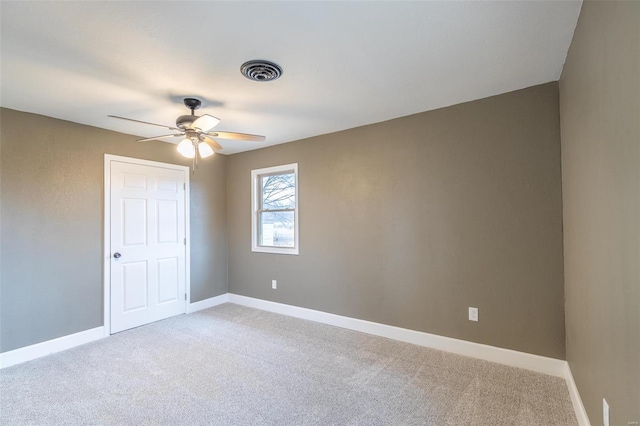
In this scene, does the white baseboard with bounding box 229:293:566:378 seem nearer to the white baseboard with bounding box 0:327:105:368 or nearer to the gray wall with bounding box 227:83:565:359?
the gray wall with bounding box 227:83:565:359

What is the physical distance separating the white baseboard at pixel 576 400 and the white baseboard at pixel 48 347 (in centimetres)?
444

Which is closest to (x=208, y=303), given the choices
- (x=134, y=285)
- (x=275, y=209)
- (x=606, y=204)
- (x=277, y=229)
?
(x=134, y=285)

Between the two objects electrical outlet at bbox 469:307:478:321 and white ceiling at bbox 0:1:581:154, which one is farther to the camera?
electrical outlet at bbox 469:307:478:321

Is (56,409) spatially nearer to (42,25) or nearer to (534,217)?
(42,25)

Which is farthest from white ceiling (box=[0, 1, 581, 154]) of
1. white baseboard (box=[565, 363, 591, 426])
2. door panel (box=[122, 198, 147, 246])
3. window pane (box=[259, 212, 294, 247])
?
white baseboard (box=[565, 363, 591, 426])

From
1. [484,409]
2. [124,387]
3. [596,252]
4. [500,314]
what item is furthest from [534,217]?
[124,387]

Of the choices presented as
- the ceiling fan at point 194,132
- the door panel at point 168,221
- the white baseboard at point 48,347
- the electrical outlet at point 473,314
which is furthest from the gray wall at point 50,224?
the electrical outlet at point 473,314

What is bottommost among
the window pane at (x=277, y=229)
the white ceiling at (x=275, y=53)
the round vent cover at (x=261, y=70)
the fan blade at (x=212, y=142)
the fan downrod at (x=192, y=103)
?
the window pane at (x=277, y=229)

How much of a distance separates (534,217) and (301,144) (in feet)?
9.22

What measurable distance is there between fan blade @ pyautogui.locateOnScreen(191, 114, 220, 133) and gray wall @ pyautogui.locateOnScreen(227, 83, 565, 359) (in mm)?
1697

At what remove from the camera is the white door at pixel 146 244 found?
3.71 metres

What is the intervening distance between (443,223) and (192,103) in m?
2.67

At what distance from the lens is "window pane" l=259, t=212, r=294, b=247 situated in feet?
14.6

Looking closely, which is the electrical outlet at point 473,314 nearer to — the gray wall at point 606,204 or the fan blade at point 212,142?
the gray wall at point 606,204
